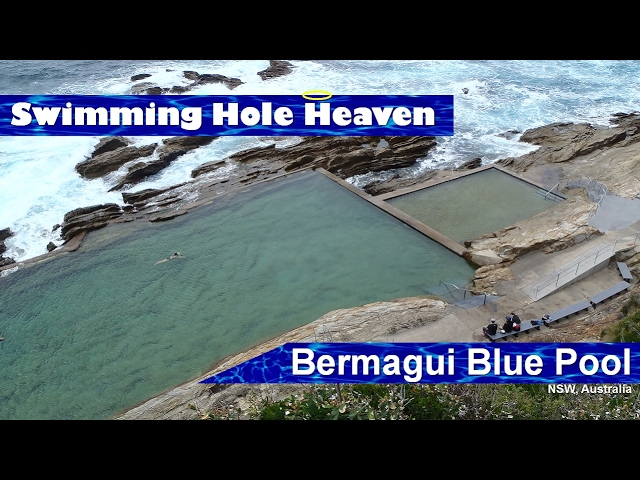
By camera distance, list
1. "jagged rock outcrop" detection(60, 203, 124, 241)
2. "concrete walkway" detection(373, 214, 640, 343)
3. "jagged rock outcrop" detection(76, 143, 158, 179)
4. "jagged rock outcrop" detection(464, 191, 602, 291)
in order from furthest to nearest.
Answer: "jagged rock outcrop" detection(76, 143, 158, 179) → "jagged rock outcrop" detection(60, 203, 124, 241) → "jagged rock outcrop" detection(464, 191, 602, 291) → "concrete walkway" detection(373, 214, 640, 343)

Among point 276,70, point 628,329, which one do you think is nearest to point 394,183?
point 628,329

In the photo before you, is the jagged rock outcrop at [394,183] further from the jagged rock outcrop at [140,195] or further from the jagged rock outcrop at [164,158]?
the jagged rock outcrop at [164,158]

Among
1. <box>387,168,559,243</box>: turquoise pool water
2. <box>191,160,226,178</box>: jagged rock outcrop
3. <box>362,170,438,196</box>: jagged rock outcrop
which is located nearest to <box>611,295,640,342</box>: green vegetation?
<box>387,168,559,243</box>: turquoise pool water

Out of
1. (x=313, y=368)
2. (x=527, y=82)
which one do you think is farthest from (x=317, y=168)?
(x=527, y=82)

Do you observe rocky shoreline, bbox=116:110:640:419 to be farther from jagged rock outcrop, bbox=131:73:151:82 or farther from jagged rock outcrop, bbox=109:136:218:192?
jagged rock outcrop, bbox=131:73:151:82

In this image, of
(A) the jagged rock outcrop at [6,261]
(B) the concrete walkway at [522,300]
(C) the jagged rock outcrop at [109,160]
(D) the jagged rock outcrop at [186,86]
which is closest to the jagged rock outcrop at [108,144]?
(C) the jagged rock outcrop at [109,160]

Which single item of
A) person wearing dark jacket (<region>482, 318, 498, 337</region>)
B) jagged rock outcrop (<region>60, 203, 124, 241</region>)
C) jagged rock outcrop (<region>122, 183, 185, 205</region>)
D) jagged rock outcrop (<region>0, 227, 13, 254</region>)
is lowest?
person wearing dark jacket (<region>482, 318, 498, 337</region>)
